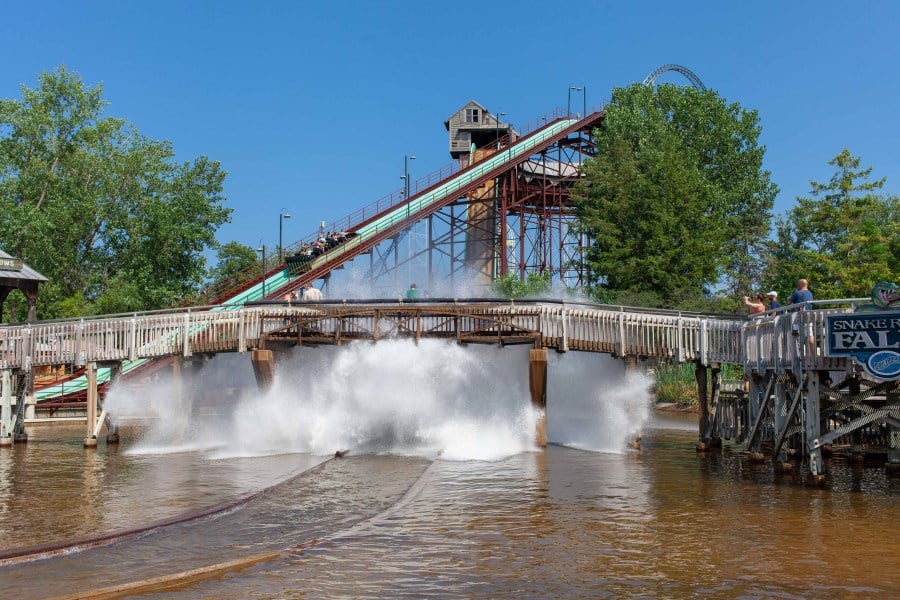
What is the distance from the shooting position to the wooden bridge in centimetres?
2473

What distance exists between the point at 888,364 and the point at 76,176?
51550 mm

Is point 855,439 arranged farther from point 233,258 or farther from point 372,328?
point 233,258

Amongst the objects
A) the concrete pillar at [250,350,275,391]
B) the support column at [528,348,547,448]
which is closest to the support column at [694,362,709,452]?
the support column at [528,348,547,448]

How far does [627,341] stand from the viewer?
27484 millimetres

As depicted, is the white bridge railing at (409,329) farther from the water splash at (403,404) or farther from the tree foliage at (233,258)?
the tree foliage at (233,258)

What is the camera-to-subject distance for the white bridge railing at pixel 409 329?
87.6 ft

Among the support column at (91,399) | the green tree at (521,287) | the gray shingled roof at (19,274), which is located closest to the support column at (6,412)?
the support column at (91,399)

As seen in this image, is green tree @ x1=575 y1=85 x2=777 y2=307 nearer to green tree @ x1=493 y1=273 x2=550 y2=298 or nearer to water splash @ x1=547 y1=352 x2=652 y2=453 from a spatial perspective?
green tree @ x1=493 y1=273 x2=550 y2=298

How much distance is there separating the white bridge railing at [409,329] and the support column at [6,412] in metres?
0.53

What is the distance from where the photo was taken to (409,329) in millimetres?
28516

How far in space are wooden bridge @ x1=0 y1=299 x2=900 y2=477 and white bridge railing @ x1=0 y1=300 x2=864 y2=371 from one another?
0.03 m

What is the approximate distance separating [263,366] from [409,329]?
Answer: 4.71 m

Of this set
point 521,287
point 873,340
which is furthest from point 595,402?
point 521,287

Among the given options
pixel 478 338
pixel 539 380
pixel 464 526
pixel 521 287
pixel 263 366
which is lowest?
pixel 464 526
